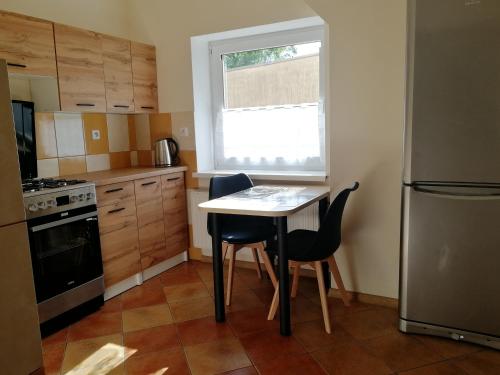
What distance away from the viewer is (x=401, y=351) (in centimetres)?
209

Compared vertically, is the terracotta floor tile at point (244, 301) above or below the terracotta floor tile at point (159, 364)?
above

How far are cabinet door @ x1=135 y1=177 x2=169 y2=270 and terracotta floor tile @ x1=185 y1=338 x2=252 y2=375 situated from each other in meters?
1.13

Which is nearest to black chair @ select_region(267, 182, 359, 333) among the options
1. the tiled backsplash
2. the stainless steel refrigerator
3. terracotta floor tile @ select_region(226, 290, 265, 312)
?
terracotta floor tile @ select_region(226, 290, 265, 312)

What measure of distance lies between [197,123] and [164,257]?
1.20 meters

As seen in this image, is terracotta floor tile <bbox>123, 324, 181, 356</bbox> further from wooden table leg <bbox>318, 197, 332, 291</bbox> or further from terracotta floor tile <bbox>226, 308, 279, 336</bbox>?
wooden table leg <bbox>318, 197, 332, 291</bbox>

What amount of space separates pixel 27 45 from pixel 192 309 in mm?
1996

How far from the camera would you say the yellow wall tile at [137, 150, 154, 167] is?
3742mm

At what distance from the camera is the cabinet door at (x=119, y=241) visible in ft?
9.15

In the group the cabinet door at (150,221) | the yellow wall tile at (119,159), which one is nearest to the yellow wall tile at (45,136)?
the yellow wall tile at (119,159)

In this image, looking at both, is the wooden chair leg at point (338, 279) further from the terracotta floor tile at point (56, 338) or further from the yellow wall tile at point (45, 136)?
the yellow wall tile at point (45, 136)

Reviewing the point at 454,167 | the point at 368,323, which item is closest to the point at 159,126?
the point at 368,323

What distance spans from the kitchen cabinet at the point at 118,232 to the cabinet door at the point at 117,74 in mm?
700

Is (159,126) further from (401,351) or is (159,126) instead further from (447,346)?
(447,346)

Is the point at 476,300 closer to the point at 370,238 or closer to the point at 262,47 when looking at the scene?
the point at 370,238
